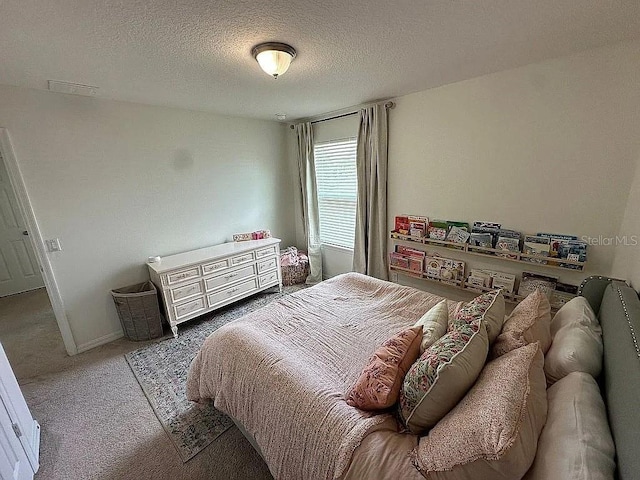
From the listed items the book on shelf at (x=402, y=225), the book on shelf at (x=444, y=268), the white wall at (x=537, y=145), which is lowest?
the book on shelf at (x=444, y=268)

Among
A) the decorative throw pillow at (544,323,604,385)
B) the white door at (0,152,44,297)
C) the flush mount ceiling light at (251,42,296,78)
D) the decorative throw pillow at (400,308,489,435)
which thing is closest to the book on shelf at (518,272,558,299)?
the decorative throw pillow at (544,323,604,385)

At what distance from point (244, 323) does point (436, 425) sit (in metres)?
→ 1.25

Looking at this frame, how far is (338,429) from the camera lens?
105cm

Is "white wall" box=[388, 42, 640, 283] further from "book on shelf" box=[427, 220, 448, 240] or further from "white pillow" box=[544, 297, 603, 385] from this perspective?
"white pillow" box=[544, 297, 603, 385]

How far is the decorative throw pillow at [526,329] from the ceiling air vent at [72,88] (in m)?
3.33

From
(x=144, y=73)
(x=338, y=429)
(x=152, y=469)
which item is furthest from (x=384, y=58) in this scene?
(x=152, y=469)

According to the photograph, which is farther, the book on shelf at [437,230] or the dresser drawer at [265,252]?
the dresser drawer at [265,252]

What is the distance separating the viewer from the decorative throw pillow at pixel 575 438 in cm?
65

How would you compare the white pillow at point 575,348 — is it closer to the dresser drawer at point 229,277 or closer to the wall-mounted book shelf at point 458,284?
the wall-mounted book shelf at point 458,284

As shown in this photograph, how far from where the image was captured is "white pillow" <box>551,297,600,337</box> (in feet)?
4.01

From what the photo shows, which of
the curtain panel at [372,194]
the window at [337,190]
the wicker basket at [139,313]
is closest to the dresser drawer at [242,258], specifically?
the wicker basket at [139,313]

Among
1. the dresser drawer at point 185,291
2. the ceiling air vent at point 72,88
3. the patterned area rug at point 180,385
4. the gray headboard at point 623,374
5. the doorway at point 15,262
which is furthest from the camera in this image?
the doorway at point 15,262

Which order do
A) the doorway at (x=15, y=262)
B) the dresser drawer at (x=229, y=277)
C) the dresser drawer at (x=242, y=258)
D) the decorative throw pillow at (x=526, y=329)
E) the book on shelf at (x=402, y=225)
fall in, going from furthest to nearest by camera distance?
the doorway at (x=15, y=262), the dresser drawer at (x=242, y=258), the dresser drawer at (x=229, y=277), the book on shelf at (x=402, y=225), the decorative throw pillow at (x=526, y=329)

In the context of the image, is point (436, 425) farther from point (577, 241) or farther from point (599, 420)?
point (577, 241)
